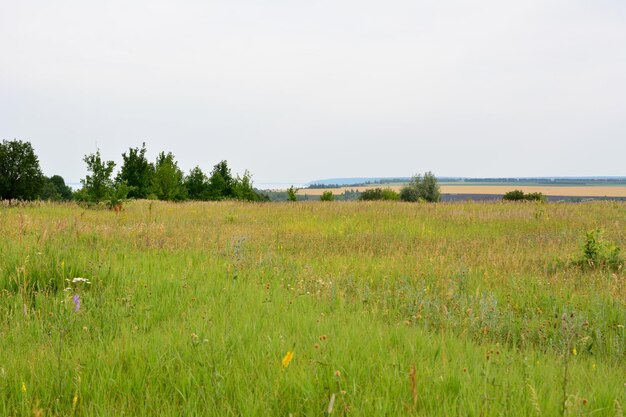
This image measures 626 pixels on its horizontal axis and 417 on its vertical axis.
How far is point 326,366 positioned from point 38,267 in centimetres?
426

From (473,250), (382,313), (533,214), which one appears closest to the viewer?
(382,313)

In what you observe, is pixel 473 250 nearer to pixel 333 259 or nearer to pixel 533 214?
pixel 333 259

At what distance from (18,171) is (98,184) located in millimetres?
44572

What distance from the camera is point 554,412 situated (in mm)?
2354

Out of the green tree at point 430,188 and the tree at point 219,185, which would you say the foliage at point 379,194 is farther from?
the tree at point 219,185

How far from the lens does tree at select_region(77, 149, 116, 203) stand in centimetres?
Result: 1770

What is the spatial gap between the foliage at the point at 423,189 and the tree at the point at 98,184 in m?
47.3

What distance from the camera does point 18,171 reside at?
2089 inches

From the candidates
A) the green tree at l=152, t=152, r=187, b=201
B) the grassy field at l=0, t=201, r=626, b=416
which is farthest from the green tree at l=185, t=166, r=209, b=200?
the grassy field at l=0, t=201, r=626, b=416

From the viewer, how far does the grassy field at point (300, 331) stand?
2498 mm

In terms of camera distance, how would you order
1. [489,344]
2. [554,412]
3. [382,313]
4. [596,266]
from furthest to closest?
[596,266] < [382,313] < [489,344] < [554,412]

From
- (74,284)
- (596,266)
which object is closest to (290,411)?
(74,284)

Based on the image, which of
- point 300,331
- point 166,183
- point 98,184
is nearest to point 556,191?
point 166,183

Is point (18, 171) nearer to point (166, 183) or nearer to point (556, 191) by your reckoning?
point (166, 183)
